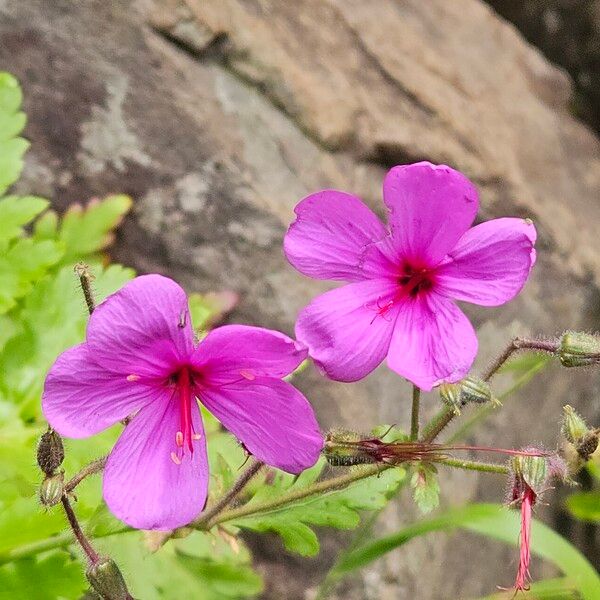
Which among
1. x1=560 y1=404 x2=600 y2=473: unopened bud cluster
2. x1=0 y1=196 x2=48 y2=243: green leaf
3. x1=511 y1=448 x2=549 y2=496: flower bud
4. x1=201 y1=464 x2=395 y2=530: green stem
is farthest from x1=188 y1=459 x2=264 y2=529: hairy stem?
x1=0 y1=196 x2=48 y2=243: green leaf

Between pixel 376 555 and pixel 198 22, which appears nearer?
pixel 376 555

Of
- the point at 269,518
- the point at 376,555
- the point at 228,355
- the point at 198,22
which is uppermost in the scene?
the point at 228,355

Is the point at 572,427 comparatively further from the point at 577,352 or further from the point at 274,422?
the point at 274,422

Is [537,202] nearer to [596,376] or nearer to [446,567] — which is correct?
[596,376]

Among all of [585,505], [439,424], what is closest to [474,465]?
[439,424]

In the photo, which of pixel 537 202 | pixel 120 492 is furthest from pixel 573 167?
pixel 120 492

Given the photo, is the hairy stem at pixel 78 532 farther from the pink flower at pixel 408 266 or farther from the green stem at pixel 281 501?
the pink flower at pixel 408 266
